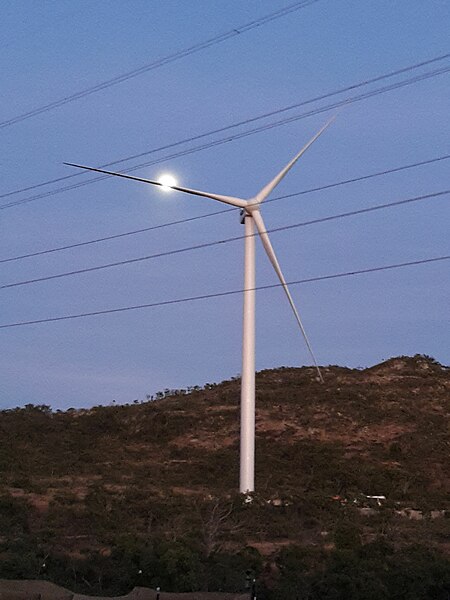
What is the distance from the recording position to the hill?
35.2 metres

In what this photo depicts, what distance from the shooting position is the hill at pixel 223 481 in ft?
116

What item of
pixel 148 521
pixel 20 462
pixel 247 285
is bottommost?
pixel 148 521

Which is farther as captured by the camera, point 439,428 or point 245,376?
point 439,428

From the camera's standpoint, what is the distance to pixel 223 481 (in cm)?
6191

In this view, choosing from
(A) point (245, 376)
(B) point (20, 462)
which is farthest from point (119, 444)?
(A) point (245, 376)

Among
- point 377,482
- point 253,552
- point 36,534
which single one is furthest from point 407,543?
point 377,482

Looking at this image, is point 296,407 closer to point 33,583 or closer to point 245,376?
point 245,376

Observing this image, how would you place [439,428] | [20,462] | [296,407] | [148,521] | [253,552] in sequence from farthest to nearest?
[296,407] < [439,428] < [20,462] < [148,521] < [253,552]

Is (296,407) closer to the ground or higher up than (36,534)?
higher up

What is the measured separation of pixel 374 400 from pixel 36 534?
42305mm

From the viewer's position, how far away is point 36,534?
4259 cm

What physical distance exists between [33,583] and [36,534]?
58.0 ft

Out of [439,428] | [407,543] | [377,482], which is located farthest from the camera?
[439,428]

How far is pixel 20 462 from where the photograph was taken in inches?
2685
